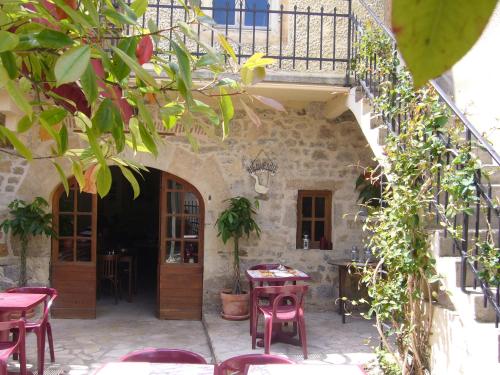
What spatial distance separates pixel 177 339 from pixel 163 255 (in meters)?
1.26

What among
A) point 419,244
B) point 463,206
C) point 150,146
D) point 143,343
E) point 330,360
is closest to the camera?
point 150,146

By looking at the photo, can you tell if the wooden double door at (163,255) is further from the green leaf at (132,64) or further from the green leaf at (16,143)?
the green leaf at (132,64)

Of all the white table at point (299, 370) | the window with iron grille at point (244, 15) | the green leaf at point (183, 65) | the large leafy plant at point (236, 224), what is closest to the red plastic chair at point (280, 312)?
the large leafy plant at point (236, 224)

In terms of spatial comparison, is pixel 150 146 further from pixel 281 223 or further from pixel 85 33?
pixel 281 223

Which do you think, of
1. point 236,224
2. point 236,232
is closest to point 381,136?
point 236,224

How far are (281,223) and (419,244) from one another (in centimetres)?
326

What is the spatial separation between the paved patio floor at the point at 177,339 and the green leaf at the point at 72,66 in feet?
14.9

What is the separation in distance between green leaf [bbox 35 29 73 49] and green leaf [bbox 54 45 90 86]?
19 centimetres

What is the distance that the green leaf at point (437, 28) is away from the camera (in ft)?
0.82

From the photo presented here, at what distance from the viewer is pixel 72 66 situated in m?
0.79

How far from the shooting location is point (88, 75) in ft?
3.09

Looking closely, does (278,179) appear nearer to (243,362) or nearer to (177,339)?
(177,339)

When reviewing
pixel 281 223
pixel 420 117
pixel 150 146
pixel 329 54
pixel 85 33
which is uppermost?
pixel 329 54

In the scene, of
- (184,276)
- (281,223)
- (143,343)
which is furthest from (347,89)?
(143,343)
